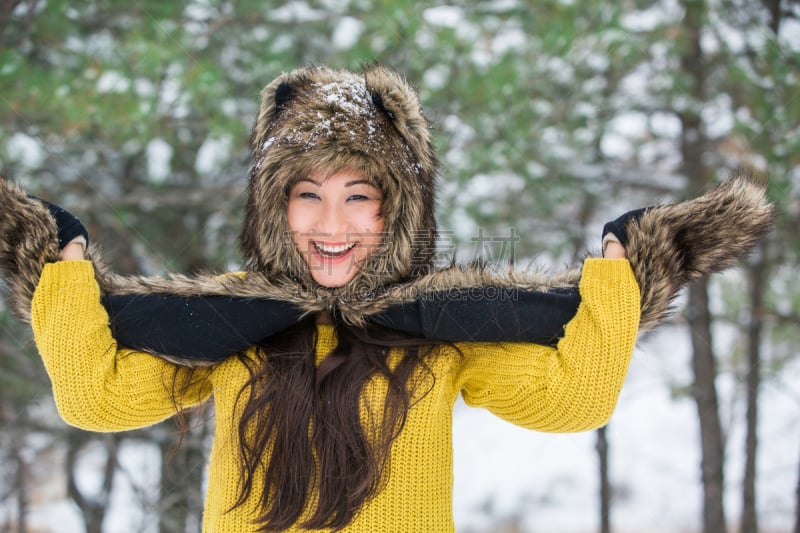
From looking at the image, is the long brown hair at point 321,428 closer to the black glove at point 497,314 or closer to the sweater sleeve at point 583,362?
the black glove at point 497,314

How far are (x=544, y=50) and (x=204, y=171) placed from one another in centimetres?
210

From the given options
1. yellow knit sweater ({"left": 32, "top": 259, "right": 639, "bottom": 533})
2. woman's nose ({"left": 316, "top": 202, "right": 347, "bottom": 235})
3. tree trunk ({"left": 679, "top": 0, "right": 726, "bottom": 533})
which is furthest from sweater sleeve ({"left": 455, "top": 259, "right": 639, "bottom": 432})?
tree trunk ({"left": 679, "top": 0, "right": 726, "bottom": 533})

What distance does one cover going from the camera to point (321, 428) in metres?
1.57

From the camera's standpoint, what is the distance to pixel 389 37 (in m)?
3.20

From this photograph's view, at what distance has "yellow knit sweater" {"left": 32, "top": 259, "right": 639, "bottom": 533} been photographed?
4.94ft

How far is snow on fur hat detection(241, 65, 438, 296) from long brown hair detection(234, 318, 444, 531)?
0.62 feet

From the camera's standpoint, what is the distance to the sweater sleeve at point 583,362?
1.49 meters

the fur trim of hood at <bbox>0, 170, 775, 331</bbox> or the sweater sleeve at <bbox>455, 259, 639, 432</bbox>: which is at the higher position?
the fur trim of hood at <bbox>0, 170, 775, 331</bbox>

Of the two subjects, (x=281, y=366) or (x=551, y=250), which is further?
(x=551, y=250)

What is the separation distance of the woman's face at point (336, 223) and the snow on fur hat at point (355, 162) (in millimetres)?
20

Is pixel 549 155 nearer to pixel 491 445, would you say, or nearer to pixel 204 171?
pixel 204 171

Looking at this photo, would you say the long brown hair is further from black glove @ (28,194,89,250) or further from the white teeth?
black glove @ (28,194,89,250)

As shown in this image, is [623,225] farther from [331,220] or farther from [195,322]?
[195,322]

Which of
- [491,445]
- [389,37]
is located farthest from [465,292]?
[491,445]
